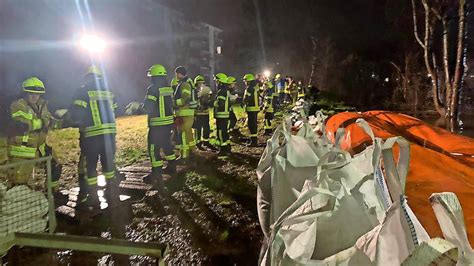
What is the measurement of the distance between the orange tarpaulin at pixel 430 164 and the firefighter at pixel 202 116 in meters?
4.84

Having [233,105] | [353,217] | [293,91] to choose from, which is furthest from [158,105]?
[293,91]

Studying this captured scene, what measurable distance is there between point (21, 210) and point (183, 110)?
418 cm

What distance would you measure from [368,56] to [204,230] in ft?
85.9

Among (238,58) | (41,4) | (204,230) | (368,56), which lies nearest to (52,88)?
(41,4)

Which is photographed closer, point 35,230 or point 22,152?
point 35,230

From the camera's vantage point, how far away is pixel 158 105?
565cm

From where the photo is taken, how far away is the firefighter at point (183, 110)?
6988 millimetres

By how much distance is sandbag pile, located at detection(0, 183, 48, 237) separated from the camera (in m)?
2.98

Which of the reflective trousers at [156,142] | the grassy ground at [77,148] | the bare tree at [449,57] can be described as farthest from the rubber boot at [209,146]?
the bare tree at [449,57]

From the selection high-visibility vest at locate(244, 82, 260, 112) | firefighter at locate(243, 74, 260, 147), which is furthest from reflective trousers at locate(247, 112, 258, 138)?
high-visibility vest at locate(244, 82, 260, 112)

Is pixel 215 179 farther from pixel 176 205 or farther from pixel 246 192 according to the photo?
pixel 176 205

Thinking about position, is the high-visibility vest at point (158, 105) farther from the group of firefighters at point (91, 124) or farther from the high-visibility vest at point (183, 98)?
the high-visibility vest at point (183, 98)

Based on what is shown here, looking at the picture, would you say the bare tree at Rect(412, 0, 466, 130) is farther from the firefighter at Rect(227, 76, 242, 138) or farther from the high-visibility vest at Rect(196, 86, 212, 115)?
the high-visibility vest at Rect(196, 86, 212, 115)

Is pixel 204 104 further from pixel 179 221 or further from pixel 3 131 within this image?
pixel 3 131
